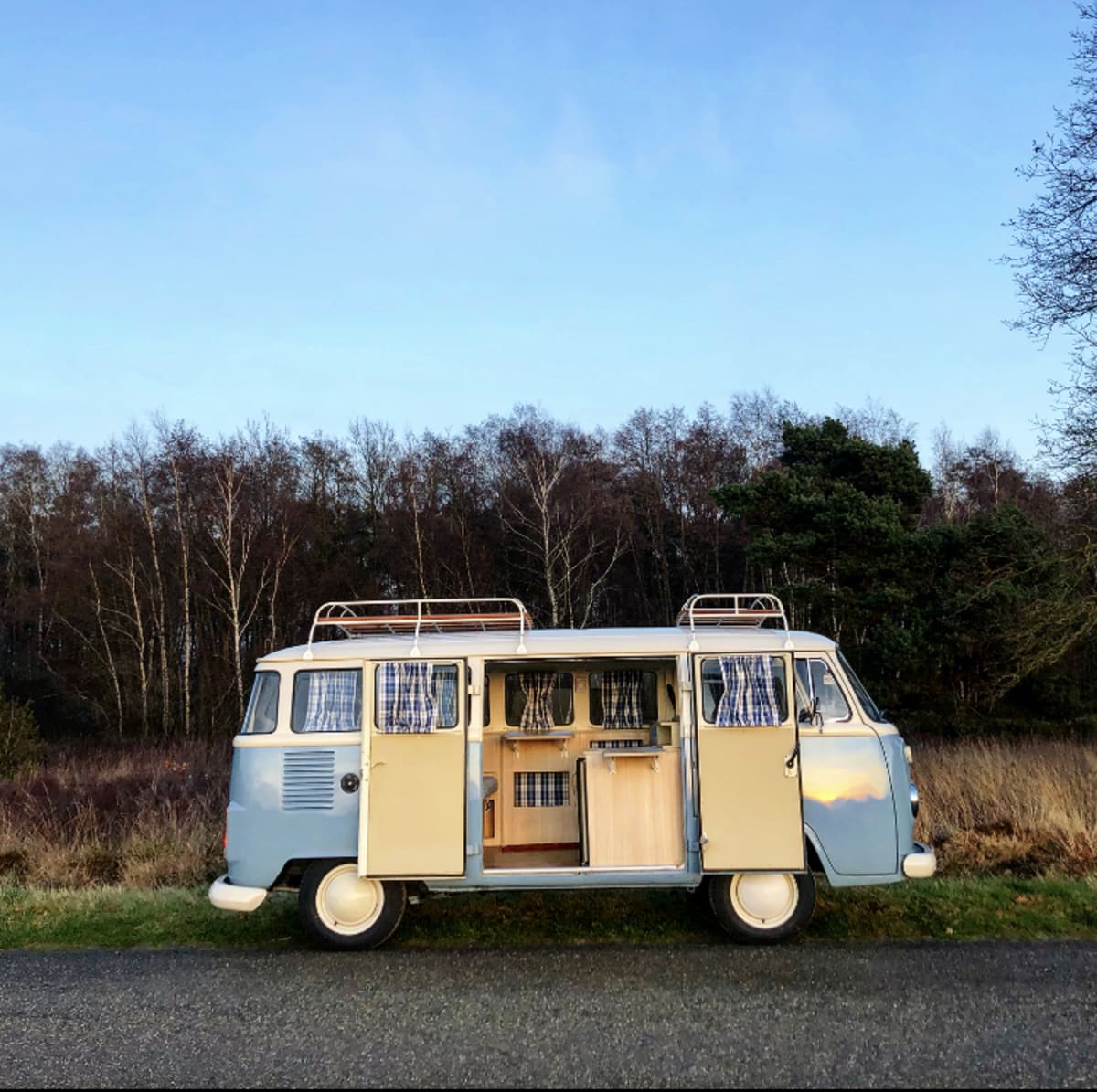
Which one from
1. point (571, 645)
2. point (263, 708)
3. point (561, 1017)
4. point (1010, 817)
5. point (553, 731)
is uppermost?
point (571, 645)

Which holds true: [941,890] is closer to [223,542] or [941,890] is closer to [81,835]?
[81,835]

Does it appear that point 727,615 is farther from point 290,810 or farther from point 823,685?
point 290,810

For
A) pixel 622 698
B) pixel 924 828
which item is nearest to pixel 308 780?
pixel 622 698

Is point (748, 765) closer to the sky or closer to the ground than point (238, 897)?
closer to the sky

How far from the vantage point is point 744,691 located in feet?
24.3

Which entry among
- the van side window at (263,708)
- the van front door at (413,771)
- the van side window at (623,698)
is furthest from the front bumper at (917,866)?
the van side window at (263,708)

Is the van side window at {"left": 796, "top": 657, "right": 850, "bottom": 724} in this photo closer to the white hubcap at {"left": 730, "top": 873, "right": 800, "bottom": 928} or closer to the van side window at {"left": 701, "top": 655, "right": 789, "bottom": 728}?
the van side window at {"left": 701, "top": 655, "right": 789, "bottom": 728}

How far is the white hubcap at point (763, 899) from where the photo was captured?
24.1ft

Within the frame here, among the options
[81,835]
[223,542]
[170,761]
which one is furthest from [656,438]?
[81,835]

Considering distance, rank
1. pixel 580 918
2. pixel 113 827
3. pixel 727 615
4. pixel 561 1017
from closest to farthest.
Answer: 1. pixel 561 1017
2. pixel 580 918
3. pixel 727 615
4. pixel 113 827

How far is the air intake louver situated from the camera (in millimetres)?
7383

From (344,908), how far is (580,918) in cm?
205

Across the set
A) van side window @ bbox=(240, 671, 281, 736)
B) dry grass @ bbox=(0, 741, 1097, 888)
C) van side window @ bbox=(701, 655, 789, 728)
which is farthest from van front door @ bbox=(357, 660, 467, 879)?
dry grass @ bbox=(0, 741, 1097, 888)

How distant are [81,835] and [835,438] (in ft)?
71.4
